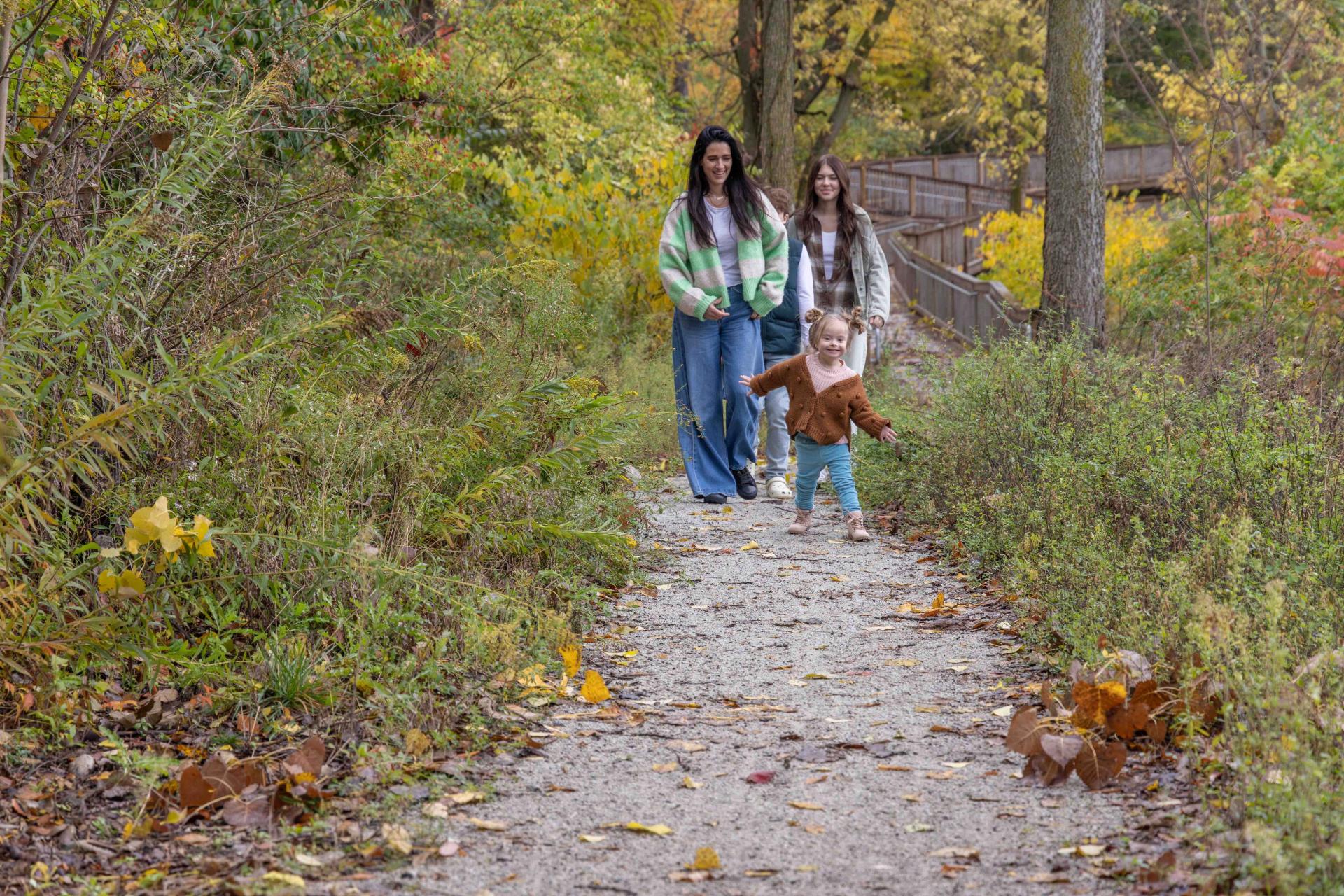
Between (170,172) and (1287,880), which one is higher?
(170,172)

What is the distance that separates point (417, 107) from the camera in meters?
9.20

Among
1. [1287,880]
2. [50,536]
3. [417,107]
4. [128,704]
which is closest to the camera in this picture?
[1287,880]

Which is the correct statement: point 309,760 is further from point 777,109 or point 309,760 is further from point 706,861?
point 777,109

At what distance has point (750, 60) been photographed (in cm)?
2072

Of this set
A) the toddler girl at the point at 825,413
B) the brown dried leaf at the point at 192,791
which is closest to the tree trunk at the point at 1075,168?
the toddler girl at the point at 825,413

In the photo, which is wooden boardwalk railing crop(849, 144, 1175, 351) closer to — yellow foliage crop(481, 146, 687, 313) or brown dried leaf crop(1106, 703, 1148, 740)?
yellow foliage crop(481, 146, 687, 313)

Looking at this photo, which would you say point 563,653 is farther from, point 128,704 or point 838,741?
point 128,704

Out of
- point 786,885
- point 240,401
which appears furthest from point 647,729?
point 240,401

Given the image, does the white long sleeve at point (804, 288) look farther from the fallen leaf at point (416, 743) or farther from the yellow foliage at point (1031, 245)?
the yellow foliage at point (1031, 245)

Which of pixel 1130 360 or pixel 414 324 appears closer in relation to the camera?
pixel 414 324

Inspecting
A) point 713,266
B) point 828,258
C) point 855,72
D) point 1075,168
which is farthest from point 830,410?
point 855,72

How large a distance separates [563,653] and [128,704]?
143cm

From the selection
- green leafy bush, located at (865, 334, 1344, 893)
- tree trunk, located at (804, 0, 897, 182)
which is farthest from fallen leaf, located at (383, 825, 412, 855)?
tree trunk, located at (804, 0, 897, 182)

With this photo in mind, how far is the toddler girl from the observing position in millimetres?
7508
